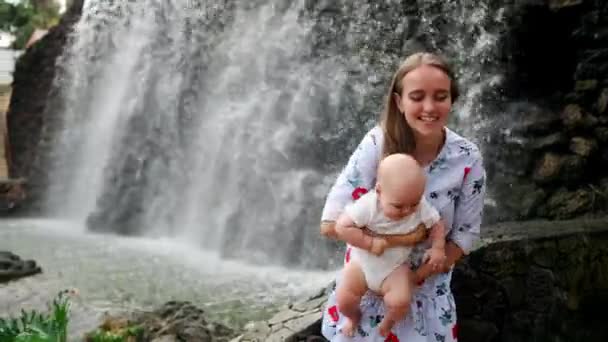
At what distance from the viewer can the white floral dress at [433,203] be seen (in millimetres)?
2062

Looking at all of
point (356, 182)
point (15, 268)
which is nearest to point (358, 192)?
point (356, 182)

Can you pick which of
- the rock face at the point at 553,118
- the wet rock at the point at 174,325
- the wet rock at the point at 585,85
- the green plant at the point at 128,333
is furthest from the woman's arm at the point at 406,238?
the wet rock at the point at 585,85

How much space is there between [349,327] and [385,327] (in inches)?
4.5

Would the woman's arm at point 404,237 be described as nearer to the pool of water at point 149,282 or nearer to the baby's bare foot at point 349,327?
the baby's bare foot at point 349,327

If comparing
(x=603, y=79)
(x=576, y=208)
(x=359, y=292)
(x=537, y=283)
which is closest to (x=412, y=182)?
(x=359, y=292)

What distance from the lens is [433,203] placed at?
2070 mm

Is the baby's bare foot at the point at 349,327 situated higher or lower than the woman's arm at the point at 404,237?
lower

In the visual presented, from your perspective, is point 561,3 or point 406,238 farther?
point 561,3

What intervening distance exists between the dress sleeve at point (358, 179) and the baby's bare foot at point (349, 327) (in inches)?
11.6

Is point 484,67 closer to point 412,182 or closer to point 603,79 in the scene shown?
point 603,79

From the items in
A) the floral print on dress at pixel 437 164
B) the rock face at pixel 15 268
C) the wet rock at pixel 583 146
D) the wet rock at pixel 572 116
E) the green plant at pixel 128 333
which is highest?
the wet rock at pixel 572 116

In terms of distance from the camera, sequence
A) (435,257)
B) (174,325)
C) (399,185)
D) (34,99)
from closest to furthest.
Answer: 1. (399,185)
2. (435,257)
3. (174,325)
4. (34,99)

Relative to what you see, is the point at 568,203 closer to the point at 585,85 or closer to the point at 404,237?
the point at 585,85

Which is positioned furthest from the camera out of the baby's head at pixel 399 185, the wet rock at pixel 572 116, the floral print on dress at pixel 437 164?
the wet rock at pixel 572 116
